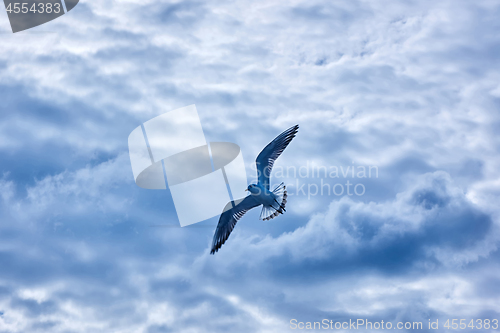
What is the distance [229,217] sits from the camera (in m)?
23.3

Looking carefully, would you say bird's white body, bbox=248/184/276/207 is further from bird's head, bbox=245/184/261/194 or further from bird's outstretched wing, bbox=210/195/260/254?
bird's outstretched wing, bbox=210/195/260/254

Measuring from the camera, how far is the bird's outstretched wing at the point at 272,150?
21.5 meters

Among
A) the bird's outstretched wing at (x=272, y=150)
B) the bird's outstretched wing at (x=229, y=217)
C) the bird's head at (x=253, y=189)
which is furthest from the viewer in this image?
the bird's outstretched wing at (x=229, y=217)

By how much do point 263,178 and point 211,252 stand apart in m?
4.96

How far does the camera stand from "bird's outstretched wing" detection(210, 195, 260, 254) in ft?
75.2

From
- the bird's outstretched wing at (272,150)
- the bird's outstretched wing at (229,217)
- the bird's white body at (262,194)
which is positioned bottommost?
the bird's outstretched wing at (229,217)

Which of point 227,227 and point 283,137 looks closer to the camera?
point 283,137

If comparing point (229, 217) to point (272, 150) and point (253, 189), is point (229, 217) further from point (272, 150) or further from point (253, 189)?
point (272, 150)

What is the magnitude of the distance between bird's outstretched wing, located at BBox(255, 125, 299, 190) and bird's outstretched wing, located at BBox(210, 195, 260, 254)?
205 cm

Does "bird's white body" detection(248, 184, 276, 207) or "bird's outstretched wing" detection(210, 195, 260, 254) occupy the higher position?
"bird's white body" detection(248, 184, 276, 207)

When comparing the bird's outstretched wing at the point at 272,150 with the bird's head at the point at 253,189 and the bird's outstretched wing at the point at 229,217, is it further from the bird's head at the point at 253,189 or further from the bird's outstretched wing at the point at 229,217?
the bird's outstretched wing at the point at 229,217

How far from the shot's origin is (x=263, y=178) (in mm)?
22594

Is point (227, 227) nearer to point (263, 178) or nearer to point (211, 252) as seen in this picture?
point (211, 252)

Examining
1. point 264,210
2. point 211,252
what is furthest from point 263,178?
point 211,252
